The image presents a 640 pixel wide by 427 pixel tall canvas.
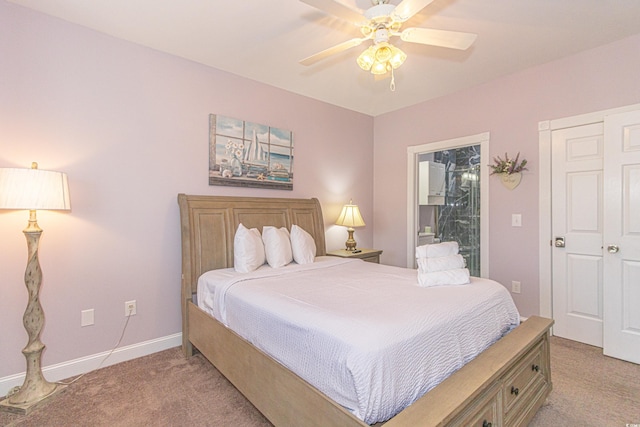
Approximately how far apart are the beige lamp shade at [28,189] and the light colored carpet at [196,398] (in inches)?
49.6

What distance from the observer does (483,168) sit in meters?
3.48

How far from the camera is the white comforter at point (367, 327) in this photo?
46.7 inches

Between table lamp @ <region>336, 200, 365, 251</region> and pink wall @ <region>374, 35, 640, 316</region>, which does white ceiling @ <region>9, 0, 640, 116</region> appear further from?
table lamp @ <region>336, 200, 365, 251</region>

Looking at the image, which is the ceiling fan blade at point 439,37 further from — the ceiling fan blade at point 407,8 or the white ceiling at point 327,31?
the white ceiling at point 327,31

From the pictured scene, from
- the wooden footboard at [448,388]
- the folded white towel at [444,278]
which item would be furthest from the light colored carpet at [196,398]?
the folded white towel at [444,278]

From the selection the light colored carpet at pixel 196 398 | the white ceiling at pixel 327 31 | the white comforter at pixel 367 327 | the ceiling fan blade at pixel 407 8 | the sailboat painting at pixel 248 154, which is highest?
the white ceiling at pixel 327 31

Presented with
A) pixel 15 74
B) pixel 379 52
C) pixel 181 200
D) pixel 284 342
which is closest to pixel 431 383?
pixel 284 342

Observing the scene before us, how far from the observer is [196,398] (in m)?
2.01

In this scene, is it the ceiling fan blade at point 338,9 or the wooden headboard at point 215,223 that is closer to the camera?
the ceiling fan blade at point 338,9

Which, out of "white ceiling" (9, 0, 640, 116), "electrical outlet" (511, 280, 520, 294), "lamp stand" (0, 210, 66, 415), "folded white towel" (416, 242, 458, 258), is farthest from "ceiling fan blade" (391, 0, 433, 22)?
"electrical outlet" (511, 280, 520, 294)

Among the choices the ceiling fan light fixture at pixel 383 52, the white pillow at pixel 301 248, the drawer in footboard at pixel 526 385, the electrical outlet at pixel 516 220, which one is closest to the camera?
the drawer in footboard at pixel 526 385

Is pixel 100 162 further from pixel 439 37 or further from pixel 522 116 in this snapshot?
pixel 522 116

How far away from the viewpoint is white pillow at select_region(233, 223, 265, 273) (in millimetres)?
2580

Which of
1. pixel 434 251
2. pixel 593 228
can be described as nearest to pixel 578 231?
pixel 593 228
